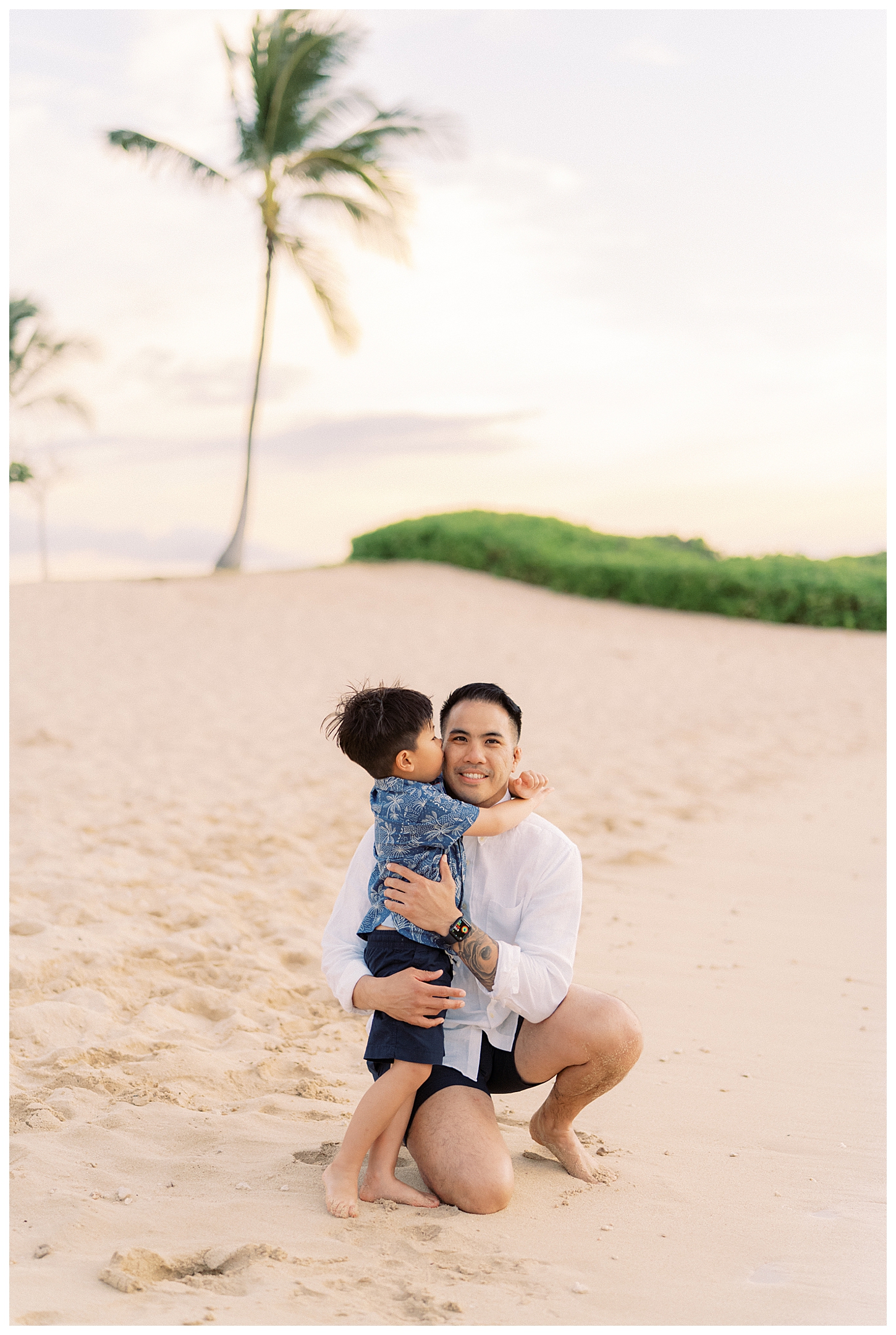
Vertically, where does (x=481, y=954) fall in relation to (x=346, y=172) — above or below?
below

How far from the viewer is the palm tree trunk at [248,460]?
17.3 m

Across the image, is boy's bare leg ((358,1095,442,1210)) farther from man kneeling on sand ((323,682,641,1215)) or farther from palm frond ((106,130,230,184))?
palm frond ((106,130,230,184))

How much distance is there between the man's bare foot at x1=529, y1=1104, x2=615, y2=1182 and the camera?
9.07 ft

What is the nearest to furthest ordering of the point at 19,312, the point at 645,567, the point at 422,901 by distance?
the point at 422,901, the point at 19,312, the point at 645,567

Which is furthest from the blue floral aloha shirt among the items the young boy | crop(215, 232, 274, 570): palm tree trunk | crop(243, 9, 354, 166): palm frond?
crop(243, 9, 354, 166): palm frond

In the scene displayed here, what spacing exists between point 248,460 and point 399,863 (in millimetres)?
15819

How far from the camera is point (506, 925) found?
2811 mm

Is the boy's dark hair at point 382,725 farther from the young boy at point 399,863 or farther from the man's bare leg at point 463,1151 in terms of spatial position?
the man's bare leg at point 463,1151

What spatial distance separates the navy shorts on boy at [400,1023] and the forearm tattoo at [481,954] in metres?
0.12

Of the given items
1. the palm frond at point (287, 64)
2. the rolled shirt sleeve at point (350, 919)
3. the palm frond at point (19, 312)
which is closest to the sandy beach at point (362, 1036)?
the rolled shirt sleeve at point (350, 919)

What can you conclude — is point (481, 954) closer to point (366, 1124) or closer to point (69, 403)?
point (366, 1124)

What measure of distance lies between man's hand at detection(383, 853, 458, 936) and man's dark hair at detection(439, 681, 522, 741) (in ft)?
1.39

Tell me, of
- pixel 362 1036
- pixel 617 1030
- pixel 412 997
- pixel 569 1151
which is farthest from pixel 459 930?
pixel 362 1036

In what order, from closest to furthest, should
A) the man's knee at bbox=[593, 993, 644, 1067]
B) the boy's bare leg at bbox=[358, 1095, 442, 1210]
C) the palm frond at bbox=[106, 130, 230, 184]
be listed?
1. the boy's bare leg at bbox=[358, 1095, 442, 1210]
2. the man's knee at bbox=[593, 993, 644, 1067]
3. the palm frond at bbox=[106, 130, 230, 184]
